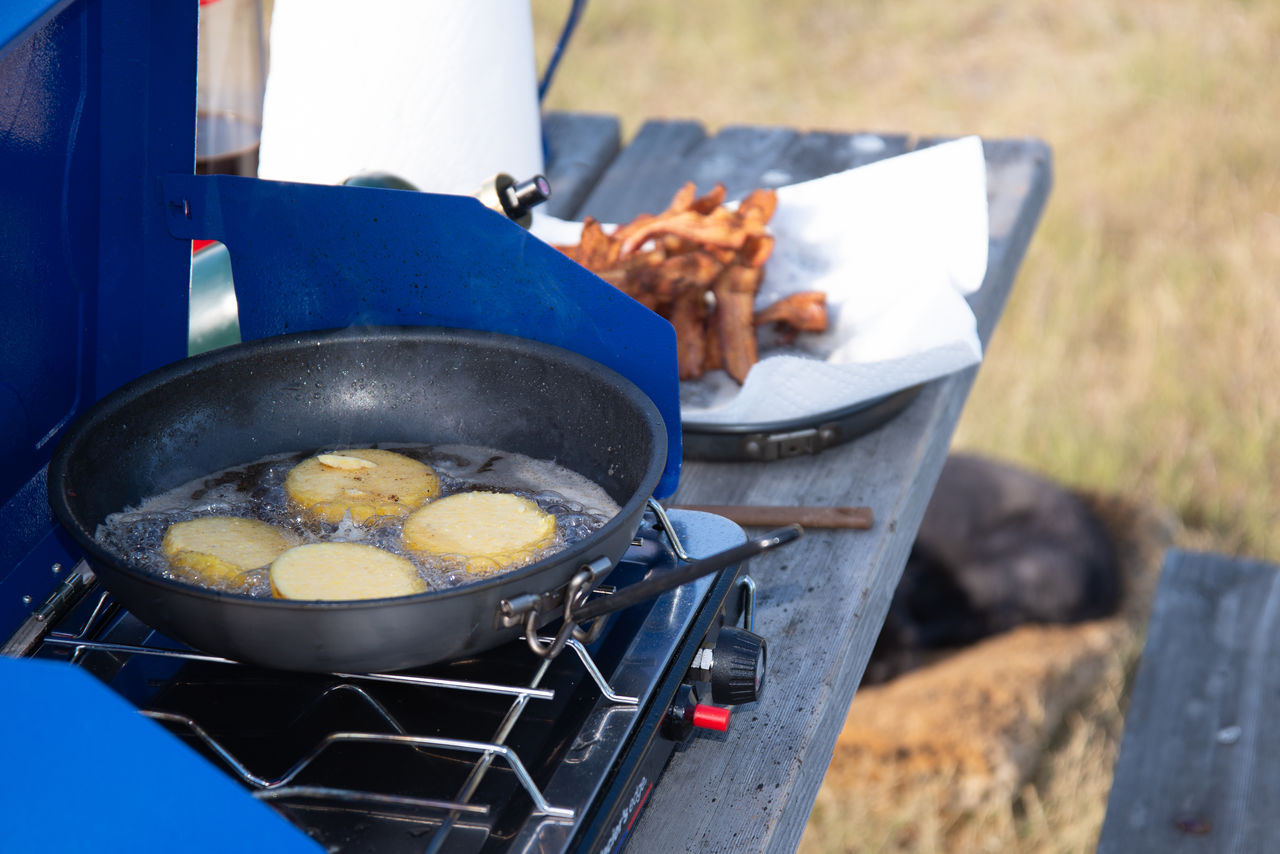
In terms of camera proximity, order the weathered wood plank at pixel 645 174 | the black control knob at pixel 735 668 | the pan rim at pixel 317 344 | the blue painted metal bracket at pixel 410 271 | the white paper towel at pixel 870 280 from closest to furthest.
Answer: the pan rim at pixel 317 344
the black control knob at pixel 735 668
the blue painted metal bracket at pixel 410 271
the white paper towel at pixel 870 280
the weathered wood plank at pixel 645 174

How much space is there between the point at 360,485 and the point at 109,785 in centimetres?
51

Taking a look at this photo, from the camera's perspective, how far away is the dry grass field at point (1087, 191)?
9.96ft

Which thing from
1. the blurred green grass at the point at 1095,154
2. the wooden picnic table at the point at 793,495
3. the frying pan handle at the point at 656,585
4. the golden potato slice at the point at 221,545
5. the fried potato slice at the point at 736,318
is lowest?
the blurred green grass at the point at 1095,154

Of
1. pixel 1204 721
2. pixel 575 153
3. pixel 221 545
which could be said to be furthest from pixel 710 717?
pixel 575 153

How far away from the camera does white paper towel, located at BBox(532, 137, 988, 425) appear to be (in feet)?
5.11

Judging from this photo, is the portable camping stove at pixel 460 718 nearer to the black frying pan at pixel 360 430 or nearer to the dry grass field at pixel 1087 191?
the black frying pan at pixel 360 430

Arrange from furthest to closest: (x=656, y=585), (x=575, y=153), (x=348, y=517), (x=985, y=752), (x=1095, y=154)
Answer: (x=1095, y=154) → (x=575, y=153) → (x=985, y=752) → (x=348, y=517) → (x=656, y=585)

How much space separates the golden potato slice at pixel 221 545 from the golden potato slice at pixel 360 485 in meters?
0.05

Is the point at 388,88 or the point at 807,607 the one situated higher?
the point at 388,88

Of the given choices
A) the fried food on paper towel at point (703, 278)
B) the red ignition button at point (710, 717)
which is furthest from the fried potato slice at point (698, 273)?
the red ignition button at point (710, 717)

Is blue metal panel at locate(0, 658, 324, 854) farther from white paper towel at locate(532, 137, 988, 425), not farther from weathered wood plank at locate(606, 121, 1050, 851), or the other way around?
white paper towel at locate(532, 137, 988, 425)

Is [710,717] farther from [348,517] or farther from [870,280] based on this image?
[870,280]

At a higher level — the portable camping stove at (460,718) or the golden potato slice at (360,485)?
Result: the golden potato slice at (360,485)

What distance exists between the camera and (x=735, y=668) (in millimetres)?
1077
